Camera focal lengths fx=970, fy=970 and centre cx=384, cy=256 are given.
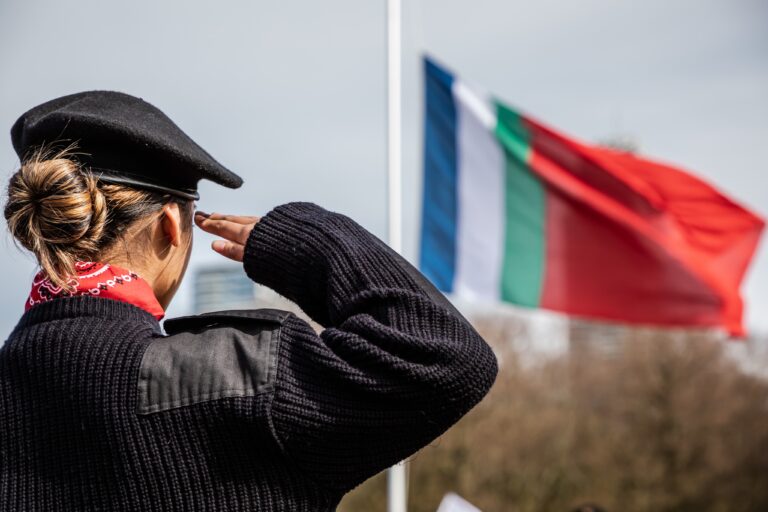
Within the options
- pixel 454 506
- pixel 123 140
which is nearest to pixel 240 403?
pixel 123 140

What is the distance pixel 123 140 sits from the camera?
153 cm

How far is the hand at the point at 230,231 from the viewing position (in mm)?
1589

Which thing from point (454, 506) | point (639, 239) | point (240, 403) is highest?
point (240, 403)

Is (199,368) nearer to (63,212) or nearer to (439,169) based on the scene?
(63,212)

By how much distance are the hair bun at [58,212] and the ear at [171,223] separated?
0.11 meters

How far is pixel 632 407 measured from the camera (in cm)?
2608

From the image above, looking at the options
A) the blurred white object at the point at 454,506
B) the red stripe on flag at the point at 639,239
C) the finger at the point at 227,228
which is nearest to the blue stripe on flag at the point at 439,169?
the red stripe on flag at the point at 639,239

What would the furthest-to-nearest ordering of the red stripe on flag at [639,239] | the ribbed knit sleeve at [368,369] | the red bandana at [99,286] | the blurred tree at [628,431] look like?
the blurred tree at [628,431], the red stripe on flag at [639,239], the red bandana at [99,286], the ribbed knit sleeve at [368,369]

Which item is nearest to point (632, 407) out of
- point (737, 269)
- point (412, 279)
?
point (737, 269)

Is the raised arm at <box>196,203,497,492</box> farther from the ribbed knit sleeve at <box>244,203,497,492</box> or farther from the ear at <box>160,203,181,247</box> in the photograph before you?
the ear at <box>160,203,181,247</box>

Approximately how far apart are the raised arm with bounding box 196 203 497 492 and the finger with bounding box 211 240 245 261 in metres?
0.16

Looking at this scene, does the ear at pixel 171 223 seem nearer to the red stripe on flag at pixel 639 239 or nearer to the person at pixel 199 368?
the person at pixel 199 368

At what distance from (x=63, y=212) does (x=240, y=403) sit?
1.32 ft

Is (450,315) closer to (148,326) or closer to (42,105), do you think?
(148,326)
